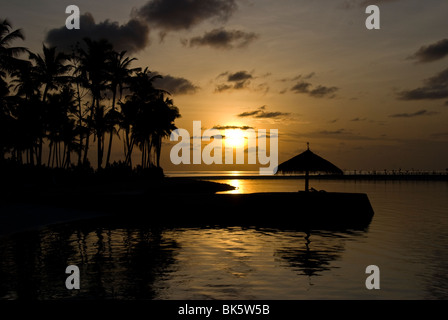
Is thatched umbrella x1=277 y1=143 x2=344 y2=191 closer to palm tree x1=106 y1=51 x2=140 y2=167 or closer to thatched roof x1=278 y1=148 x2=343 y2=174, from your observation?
thatched roof x1=278 y1=148 x2=343 y2=174

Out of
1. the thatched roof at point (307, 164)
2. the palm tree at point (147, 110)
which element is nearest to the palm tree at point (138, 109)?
the palm tree at point (147, 110)

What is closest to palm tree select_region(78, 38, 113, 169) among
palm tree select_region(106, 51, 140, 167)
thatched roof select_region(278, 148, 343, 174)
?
palm tree select_region(106, 51, 140, 167)

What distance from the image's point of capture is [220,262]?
13.3 meters

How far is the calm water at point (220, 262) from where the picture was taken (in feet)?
32.0

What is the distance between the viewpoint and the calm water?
9750mm

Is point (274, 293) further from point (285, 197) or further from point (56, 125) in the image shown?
point (56, 125)

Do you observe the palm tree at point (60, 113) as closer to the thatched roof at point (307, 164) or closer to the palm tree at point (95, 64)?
the palm tree at point (95, 64)

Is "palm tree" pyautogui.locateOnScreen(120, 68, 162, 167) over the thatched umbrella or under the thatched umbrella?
over

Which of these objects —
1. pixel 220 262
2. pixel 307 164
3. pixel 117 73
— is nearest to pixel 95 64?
pixel 117 73

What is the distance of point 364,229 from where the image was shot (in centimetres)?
2186

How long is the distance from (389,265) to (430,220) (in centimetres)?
1523

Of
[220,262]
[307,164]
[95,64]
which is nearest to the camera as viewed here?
[220,262]

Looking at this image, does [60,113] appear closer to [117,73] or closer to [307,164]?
[117,73]

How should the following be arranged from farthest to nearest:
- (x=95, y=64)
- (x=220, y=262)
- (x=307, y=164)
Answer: (x=95, y=64)
(x=307, y=164)
(x=220, y=262)
